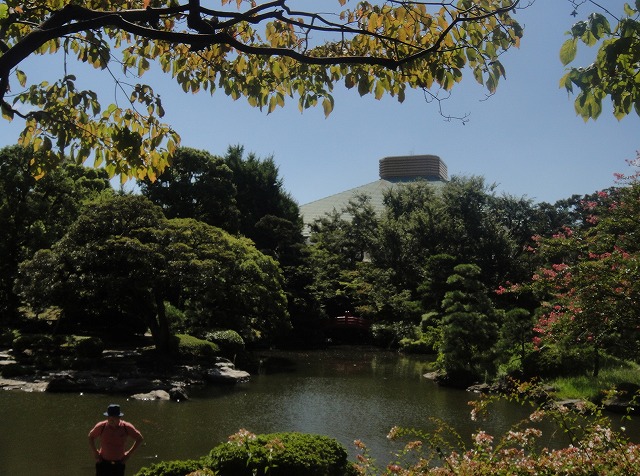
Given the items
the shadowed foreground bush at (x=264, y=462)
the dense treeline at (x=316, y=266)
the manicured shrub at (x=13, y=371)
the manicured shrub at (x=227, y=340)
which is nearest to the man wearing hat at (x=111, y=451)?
the shadowed foreground bush at (x=264, y=462)

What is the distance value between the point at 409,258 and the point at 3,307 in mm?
14889

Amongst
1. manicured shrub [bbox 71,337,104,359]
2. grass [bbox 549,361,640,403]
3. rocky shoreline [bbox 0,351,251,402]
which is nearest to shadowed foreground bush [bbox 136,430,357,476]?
rocky shoreline [bbox 0,351,251,402]

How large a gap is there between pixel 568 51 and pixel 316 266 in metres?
22.6

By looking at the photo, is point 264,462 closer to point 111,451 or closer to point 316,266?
point 111,451

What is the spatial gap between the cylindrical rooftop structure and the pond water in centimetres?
2419

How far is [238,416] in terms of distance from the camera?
10078 millimetres

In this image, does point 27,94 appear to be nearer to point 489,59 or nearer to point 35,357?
point 489,59

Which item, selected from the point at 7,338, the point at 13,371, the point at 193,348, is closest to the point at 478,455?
the point at 13,371

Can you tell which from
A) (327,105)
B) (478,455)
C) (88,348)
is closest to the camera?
(327,105)

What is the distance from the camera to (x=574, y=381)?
1274 centimetres

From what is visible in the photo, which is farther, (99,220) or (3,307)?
(3,307)

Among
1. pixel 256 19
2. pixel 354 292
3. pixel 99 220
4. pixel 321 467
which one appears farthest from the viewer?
pixel 354 292

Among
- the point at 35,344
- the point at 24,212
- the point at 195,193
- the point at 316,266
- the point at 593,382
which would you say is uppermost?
the point at 195,193

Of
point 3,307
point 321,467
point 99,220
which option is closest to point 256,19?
point 321,467
